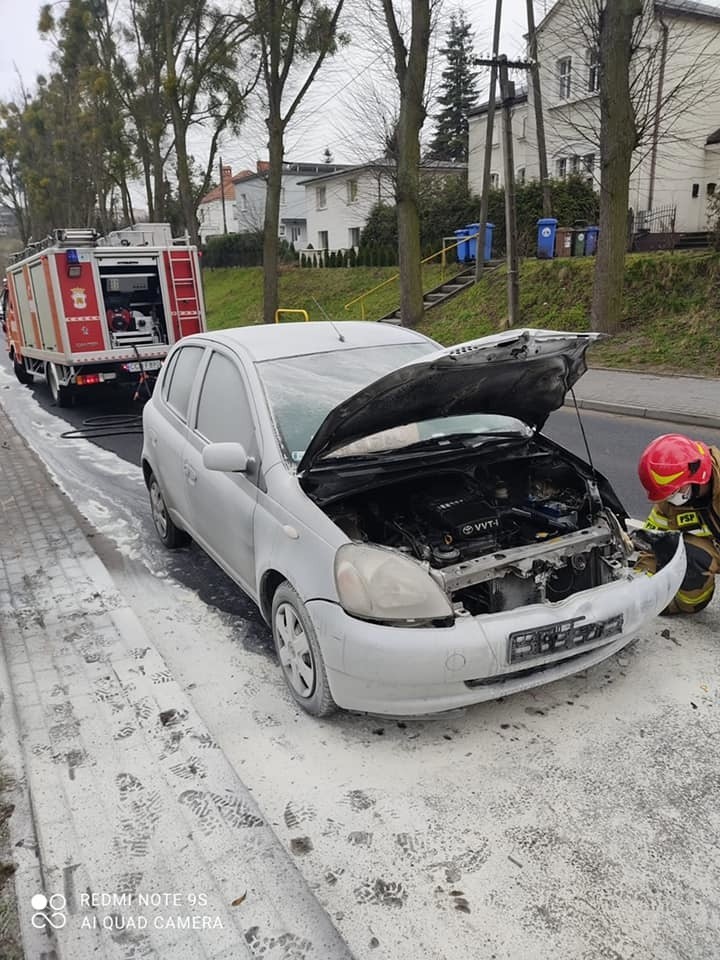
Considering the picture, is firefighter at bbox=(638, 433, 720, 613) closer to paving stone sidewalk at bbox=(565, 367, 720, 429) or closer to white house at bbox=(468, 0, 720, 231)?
paving stone sidewalk at bbox=(565, 367, 720, 429)

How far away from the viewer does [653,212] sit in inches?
1054

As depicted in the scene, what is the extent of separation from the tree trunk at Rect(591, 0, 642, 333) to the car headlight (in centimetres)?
1267

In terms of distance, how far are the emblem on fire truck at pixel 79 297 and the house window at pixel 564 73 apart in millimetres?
23738

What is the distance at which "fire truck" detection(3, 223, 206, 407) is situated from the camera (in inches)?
448

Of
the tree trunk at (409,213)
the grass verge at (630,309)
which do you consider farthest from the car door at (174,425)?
the tree trunk at (409,213)

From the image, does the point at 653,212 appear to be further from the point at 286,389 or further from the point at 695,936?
the point at 695,936

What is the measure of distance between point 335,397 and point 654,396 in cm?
822

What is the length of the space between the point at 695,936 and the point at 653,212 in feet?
95.2

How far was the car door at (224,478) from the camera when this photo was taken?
3.67 m

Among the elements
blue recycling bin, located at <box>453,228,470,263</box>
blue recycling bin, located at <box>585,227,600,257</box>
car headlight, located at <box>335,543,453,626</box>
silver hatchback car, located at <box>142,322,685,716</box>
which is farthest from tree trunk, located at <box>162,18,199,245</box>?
car headlight, located at <box>335,543,453,626</box>

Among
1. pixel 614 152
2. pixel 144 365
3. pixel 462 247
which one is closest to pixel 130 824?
pixel 144 365

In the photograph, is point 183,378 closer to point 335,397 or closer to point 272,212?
point 335,397

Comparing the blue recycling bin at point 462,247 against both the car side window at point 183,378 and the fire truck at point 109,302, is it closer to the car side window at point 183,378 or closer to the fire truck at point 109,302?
the fire truck at point 109,302

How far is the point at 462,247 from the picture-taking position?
911 inches
